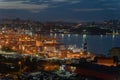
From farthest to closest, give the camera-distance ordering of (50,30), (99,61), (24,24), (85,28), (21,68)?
(50,30) < (85,28) < (24,24) < (99,61) < (21,68)

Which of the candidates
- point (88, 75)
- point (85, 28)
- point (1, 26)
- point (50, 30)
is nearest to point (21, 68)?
point (88, 75)

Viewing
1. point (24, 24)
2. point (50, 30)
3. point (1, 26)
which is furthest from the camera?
point (50, 30)

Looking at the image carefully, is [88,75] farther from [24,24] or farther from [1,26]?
[24,24]

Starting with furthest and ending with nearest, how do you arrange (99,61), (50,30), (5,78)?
(50,30) → (99,61) → (5,78)

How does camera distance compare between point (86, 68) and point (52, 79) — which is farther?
point (86, 68)

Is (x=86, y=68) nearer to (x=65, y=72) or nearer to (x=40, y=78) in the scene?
(x=65, y=72)

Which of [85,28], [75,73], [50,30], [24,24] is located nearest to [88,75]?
[75,73]

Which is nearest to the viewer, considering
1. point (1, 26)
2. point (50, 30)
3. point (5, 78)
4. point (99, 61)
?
point (5, 78)

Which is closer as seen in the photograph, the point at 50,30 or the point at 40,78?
the point at 40,78

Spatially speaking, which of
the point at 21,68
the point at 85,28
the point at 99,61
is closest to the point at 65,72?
the point at 21,68
